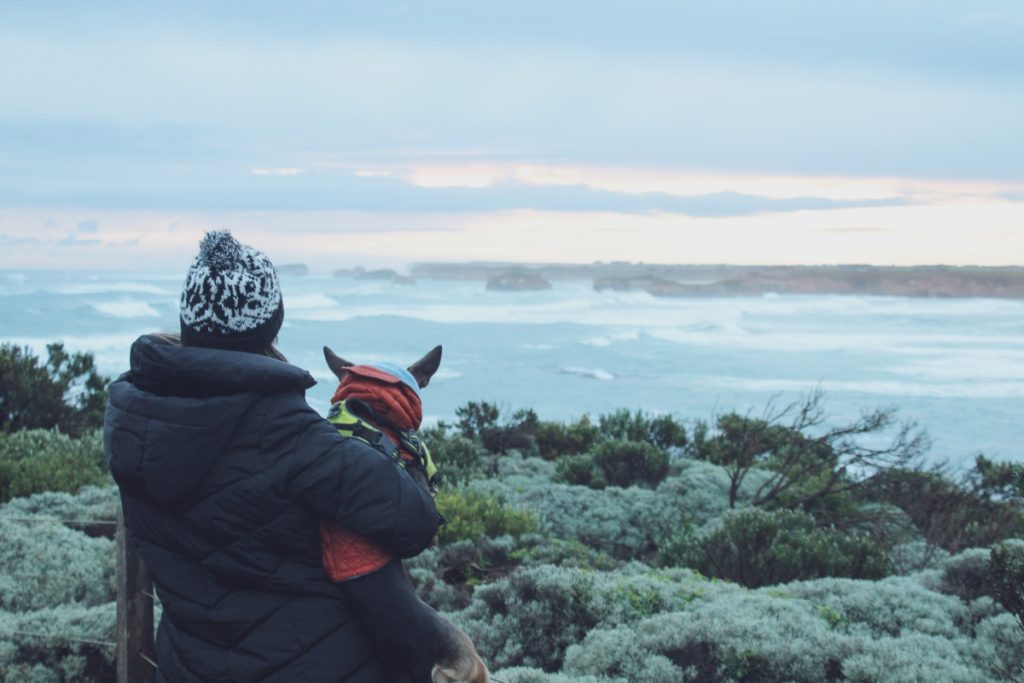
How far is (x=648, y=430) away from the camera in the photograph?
43.3 feet

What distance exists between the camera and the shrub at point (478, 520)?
22.7 feet

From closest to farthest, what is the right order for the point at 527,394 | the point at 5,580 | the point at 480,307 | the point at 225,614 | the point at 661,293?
the point at 225,614, the point at 5,580, the point at 527,394, the point at 480,307, the point at 661,293

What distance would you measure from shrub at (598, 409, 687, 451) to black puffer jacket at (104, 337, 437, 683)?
34.8ft

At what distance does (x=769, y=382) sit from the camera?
125 ft

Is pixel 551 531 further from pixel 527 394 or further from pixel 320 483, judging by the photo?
pixel 527 394

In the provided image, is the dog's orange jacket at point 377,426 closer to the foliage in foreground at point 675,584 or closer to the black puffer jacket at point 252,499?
the black puffer jacket at point 252,499

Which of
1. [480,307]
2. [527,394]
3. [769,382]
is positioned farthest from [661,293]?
[527,394]

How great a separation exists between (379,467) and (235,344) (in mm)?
467

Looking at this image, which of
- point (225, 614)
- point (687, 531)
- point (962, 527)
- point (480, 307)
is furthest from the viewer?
point (480, 307)

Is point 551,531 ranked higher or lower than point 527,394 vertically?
higher

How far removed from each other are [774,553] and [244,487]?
546 centimetres

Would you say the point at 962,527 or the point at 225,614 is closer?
the point at 225,614

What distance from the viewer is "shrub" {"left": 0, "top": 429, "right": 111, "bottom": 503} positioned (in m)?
8.12

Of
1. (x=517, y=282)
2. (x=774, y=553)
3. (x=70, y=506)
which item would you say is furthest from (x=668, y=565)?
(x=517, y=282)
